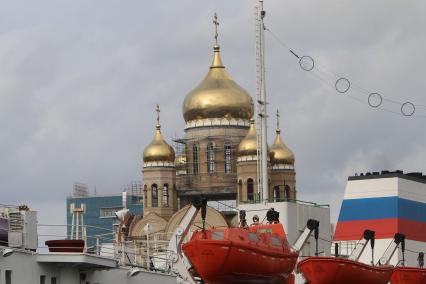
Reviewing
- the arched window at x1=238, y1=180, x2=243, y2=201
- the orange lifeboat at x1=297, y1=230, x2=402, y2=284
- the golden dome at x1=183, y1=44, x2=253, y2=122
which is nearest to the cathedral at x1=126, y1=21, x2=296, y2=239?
the golden dome at x1=183, y1=44, x2=253, y2=122

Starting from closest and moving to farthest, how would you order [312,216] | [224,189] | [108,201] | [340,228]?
[312,216], [340,228], [224,189], [108,201]

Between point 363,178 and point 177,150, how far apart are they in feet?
125

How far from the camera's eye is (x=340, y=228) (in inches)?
3342

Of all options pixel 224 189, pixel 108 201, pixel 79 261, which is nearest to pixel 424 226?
pixel 224 189

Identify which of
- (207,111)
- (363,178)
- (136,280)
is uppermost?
(207,111)

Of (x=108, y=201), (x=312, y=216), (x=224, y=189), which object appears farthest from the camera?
(x=108, y=201)

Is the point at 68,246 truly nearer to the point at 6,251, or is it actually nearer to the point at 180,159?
the point at 6,251

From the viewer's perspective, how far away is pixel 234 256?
44812 millimetres

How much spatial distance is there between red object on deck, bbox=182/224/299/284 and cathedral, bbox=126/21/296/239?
221 ft

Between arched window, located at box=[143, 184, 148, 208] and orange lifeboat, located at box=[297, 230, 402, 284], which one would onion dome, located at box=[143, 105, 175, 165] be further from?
orange lifeboat, located at box=[297, 230, 402, 284]

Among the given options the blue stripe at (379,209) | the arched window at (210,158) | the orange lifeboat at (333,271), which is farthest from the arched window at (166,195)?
the orange lifeboat at (333,271)

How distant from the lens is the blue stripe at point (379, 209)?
84.1 meters

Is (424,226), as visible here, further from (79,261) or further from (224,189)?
(79,261)

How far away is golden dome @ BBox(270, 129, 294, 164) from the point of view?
118 meters
